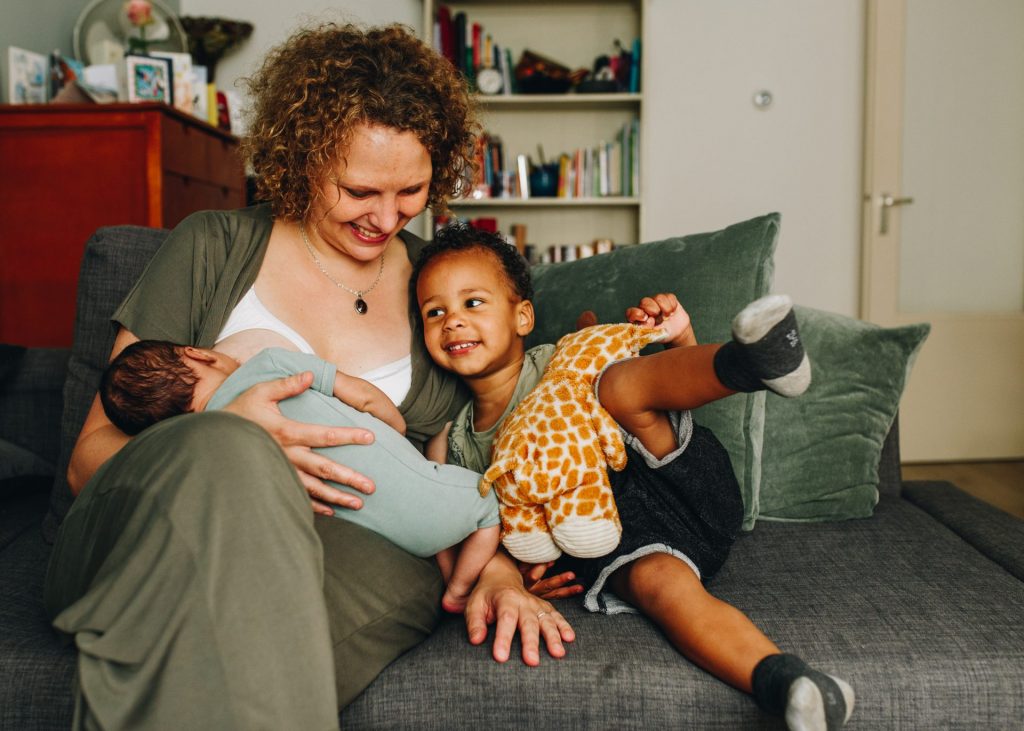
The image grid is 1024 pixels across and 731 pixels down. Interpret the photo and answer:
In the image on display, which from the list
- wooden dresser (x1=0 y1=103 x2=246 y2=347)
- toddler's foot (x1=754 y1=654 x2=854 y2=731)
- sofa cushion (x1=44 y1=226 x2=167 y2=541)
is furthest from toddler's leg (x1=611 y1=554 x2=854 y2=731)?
wooden dresser (x1=0 y1=103 x2=246 y2=347)

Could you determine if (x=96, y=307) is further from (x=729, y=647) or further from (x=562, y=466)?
(x=729, y=647)

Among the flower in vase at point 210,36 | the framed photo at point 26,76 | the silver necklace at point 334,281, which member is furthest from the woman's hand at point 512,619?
→ the flower in vase at point 210,36

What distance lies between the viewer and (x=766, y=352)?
1.01 m

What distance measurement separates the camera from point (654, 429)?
1248 millimetres

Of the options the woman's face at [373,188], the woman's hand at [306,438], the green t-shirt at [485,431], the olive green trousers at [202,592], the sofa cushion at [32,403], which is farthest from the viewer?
the sofa cushion at [32,403]

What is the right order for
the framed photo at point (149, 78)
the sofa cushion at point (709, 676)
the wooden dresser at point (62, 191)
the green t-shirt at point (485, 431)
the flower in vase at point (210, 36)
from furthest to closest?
1. the flower in vase at point (210, 36)
2. the framed photo at point (149, 78)
3. the wooden dresser at point (62, 191)
4. the green t-shirt at point (485, 431)
5. the sofa cushion at point (709, 676)

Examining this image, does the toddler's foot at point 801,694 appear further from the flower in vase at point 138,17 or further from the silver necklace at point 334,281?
the flower in vase at point 138,17

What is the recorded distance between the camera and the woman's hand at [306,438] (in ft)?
3.60

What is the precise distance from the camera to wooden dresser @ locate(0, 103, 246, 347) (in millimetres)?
2689

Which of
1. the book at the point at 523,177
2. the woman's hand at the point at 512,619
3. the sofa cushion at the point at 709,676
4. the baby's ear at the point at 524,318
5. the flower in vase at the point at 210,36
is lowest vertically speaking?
the sofa cushion at the point at 709,676

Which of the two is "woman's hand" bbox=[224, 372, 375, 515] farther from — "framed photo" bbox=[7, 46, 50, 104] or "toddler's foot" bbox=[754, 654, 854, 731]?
"framed photo" bbox=[7, 46, 50, 104]

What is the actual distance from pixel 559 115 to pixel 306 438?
134 inches

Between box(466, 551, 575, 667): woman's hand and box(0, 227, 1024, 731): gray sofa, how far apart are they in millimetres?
17

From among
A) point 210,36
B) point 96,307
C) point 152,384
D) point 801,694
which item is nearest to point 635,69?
point 210,36
